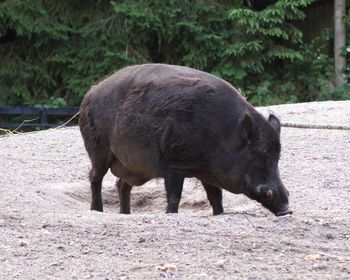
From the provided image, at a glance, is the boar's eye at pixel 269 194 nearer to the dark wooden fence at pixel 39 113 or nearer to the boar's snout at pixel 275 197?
the boar's snout at pixel 275 197

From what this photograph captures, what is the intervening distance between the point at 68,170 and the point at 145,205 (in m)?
1.32

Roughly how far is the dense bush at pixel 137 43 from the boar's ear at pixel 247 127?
1157cm

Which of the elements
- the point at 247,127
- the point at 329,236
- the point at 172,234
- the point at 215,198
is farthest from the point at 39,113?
the point at 172,234

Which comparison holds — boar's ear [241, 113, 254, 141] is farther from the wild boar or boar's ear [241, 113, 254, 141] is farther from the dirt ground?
the dirt ground

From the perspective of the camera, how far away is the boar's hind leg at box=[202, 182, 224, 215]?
7.41 meters

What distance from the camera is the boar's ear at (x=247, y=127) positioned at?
6945mm

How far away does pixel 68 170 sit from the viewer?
10211 millimetres

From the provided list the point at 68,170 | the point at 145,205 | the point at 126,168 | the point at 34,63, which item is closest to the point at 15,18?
the point at 34,63

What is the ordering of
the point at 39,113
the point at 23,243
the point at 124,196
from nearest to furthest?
the point at 23,243, the point at 124,196, the point at 39,113

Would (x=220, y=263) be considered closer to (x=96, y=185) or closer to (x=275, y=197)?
(x=275, y=197)

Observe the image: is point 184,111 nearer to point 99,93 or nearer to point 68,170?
point 99,93

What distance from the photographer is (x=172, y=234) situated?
5641mm

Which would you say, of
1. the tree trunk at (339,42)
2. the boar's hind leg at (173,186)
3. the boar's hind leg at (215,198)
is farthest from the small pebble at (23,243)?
the tree trunk at (339,42)

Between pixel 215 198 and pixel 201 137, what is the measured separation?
2.33 ft
